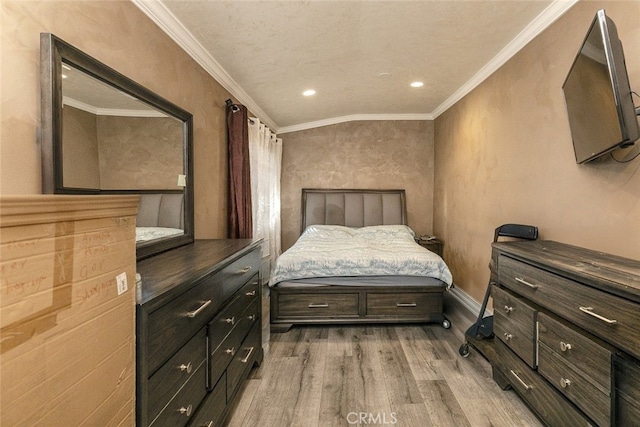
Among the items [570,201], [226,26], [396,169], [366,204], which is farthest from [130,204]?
[396,169]

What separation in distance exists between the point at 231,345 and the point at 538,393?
5.30 feet

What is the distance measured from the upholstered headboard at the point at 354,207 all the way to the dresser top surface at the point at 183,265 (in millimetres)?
2658

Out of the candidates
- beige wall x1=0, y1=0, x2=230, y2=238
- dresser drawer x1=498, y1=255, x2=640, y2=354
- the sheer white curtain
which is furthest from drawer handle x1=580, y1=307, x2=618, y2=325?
the sheer white curtain

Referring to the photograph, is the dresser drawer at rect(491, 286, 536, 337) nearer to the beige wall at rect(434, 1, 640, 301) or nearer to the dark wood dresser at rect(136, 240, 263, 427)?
the beige wall at rect(434, 1, 640, 301)

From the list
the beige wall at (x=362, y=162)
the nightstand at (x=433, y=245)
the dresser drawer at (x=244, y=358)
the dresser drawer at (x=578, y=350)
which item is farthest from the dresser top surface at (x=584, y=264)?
the beige wall at (x=362, y=162)

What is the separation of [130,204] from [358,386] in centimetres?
184

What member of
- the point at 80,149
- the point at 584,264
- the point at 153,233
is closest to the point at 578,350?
the point at 584,264

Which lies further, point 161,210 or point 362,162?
point 362,162

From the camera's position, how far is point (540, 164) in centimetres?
220

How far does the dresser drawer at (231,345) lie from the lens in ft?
4.75

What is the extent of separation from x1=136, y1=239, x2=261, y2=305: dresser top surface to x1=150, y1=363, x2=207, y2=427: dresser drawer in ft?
1.29

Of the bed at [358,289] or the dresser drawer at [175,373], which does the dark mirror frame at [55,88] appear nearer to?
the dresser drawer at [175,373]

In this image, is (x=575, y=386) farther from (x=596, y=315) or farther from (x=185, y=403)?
(x=185, y=403)

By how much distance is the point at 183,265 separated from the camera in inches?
56.4
